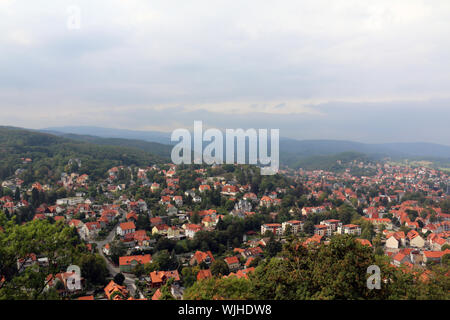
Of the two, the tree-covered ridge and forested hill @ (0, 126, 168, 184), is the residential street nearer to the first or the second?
the tree-covered ridge

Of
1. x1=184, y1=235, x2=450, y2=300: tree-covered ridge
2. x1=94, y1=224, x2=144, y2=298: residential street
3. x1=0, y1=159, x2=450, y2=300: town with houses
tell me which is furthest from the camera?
x1=0, y1=159, x2=450, y2=300: town with houses

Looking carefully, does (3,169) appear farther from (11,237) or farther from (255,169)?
(11,237)

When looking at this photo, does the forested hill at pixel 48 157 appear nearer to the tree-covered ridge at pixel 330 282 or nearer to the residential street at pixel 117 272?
A: the residential street at pixel 117 272

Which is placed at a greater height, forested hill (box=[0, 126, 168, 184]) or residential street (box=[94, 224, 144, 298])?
forested hill (box=[0, 126, 168, 184])

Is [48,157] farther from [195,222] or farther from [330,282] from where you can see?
[330,282]

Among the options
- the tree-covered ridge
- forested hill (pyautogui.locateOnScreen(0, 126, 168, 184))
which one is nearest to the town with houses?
the tree-covered ridge

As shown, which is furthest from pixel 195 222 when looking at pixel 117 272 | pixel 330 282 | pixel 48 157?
A: pixel 48 157
